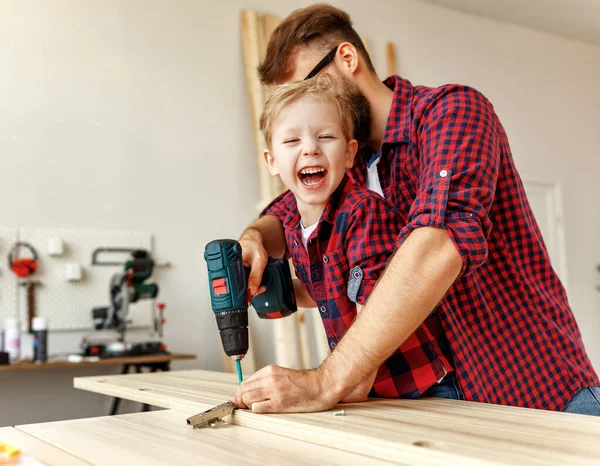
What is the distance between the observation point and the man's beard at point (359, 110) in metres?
1.69

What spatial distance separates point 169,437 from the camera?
3.61 ft

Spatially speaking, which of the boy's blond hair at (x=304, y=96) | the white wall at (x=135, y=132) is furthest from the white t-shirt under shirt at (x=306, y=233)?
the white wall at (x=135, y=132)

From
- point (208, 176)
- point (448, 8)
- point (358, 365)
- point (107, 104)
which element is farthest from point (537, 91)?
point (358, 365)

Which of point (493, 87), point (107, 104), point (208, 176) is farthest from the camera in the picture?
point (493, 87)

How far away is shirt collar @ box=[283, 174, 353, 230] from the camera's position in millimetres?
1547

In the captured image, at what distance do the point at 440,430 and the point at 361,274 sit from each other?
461 millimetres

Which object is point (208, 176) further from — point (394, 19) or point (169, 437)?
point (169, 437)

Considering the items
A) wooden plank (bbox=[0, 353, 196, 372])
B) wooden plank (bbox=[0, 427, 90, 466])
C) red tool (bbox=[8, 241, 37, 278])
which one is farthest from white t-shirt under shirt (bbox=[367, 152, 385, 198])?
red tool (bbox=[8, 241, 37, 278])

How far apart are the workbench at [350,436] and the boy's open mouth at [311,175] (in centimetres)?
53

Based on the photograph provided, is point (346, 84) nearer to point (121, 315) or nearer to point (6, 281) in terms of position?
point (121, 315)

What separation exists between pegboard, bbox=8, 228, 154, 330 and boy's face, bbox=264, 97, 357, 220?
297 centimetres

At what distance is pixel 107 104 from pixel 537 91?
14.4ft

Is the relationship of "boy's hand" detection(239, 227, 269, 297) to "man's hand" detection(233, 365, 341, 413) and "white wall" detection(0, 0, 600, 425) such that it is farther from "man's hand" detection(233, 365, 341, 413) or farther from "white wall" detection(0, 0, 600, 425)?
"white wall" detection(0, 0, 600, 425)

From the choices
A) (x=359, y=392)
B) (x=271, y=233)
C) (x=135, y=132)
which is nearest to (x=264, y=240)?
(x=271, y=233)
